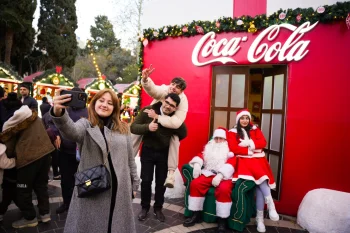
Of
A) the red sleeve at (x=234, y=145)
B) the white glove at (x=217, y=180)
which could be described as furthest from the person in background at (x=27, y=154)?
the red sleeve at (x=234, y=145)

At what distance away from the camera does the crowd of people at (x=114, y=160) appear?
6.75 ft

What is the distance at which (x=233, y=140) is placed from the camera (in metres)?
4.21

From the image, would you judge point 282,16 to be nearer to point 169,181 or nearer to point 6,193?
point 169,181

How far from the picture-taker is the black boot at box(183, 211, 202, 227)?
3.78 m

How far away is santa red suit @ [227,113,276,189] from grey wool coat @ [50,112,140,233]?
2.19 meters

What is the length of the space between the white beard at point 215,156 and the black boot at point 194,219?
2.42ft

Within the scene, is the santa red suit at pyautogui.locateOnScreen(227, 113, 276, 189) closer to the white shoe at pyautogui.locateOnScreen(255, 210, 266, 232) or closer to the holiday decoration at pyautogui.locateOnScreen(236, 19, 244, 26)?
the white shoe at pyautogui.locateOnScreen(255, 210, 266, 232)

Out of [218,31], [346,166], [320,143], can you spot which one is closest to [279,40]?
[218,31]

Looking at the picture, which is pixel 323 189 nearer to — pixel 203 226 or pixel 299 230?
pixel 299 230

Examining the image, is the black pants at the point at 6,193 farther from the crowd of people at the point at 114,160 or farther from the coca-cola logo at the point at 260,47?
the coca-cola logo at the point at 260,47

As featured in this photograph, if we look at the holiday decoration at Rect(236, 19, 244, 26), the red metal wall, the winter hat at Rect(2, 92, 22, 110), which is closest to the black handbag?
the winter hat at Rect(2, 92, 22, 110)

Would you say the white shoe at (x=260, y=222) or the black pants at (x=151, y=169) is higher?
the black pants at (x=151, y=169)

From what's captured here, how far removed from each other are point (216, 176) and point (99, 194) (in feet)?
7.33

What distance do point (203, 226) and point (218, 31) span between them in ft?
11.7
